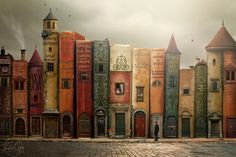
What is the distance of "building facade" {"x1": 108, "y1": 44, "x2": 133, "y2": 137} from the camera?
128ft

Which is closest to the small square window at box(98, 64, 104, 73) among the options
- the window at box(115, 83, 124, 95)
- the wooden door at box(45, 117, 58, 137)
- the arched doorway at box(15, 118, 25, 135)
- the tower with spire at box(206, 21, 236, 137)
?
the window at box(115, 83, 124, 95)

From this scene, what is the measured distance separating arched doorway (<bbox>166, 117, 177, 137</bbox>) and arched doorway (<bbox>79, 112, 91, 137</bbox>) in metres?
7.04

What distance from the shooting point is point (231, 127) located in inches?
1532

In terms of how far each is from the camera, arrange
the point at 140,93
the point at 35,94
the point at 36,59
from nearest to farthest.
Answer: the point at 140,93
the point at 35,94
the point at 36,59

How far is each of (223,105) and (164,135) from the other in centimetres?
598

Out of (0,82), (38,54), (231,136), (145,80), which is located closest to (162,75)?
(145,80)

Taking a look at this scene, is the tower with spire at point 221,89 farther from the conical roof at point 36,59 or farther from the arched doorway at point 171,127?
the conical roof at point 36,59

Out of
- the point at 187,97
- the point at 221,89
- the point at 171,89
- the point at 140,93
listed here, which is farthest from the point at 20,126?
the point at 221,89

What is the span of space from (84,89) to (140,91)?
5.09 metres

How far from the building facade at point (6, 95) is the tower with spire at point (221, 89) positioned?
59.3 feet

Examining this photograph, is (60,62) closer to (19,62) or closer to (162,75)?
(19,62)

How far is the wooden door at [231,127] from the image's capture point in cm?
3884

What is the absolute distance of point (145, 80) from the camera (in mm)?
39531

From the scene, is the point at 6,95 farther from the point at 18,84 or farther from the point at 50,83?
the point at 50,83
